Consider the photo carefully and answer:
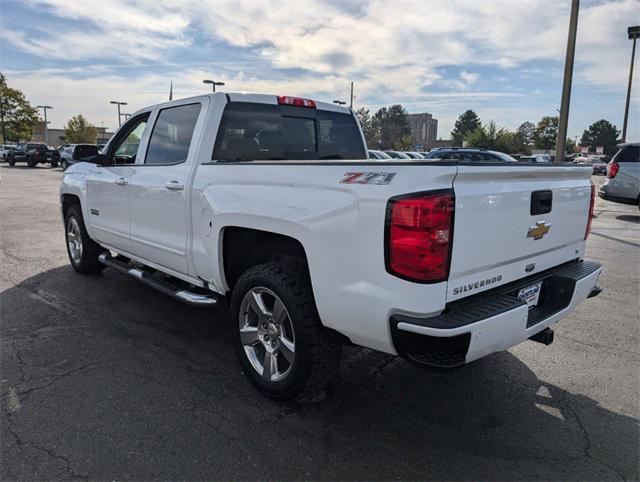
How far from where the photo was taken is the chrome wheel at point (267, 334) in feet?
9.93

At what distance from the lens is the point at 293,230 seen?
2.79 metres

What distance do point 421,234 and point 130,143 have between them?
12.6ft

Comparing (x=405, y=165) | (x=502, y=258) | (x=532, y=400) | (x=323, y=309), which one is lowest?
(x=532, y=400)

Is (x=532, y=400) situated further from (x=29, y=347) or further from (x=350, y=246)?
(x=29, y=347)

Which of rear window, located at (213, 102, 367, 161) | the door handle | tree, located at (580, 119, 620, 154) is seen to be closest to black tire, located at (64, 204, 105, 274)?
the door handle

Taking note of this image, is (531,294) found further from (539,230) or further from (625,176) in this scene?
(625,176)

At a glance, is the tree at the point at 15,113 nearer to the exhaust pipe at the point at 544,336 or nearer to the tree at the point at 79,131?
the tree at the point at 79,131

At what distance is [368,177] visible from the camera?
241 centimetres

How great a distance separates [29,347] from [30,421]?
1244mm

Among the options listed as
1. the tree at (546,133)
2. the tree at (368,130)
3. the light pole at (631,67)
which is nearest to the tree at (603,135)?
the tree at (546,133)

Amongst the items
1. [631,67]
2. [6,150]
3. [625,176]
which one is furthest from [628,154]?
[6,150]

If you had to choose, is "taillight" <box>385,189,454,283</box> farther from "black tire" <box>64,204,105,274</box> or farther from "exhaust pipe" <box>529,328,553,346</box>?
"black tire" <box>64,204,105,274</box>

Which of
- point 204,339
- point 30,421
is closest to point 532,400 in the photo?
point 204,339

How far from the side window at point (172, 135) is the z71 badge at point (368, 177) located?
5.99ft
